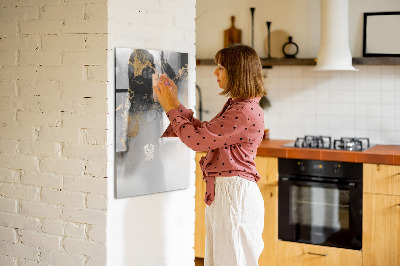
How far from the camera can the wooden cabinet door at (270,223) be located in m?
4.08

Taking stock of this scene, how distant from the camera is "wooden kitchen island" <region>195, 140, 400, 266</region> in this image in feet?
12.2

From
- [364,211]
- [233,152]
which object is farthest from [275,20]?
[233,152]

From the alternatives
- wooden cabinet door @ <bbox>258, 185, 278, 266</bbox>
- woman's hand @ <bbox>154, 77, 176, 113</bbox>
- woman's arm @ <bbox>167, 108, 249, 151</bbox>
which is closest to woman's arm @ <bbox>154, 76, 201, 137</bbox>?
woman's hand @ <bbox>154, 77, 176, 113</bbox>

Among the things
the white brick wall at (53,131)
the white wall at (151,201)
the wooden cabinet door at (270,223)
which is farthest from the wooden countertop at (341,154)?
the white brick wall at (53,131)

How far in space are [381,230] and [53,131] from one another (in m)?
2.21

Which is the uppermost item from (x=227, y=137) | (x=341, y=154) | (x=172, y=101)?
(x=172, y=101)

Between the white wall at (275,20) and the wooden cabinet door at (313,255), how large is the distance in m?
1.50

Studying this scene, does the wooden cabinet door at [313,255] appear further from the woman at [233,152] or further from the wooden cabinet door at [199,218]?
the woman at [233,152]

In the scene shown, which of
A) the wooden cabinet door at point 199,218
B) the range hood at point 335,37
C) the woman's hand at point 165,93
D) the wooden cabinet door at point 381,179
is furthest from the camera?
the wooden cabinet door at point 199,218

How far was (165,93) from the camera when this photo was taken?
2.81 m

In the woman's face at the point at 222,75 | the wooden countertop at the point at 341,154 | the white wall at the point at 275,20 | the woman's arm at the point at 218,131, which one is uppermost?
the white wall at the point at 275,20

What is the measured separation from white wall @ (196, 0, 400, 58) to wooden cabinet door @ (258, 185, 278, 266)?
119cm

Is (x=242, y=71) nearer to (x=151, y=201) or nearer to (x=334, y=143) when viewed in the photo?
(x=151, y=201)

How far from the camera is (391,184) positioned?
145 inches
